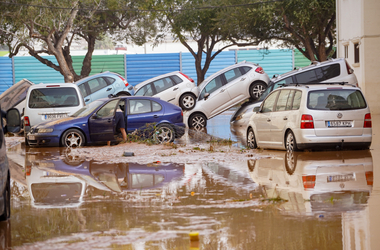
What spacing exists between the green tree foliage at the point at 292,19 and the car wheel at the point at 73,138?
15.0 meters

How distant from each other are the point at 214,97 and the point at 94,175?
38.5 feet

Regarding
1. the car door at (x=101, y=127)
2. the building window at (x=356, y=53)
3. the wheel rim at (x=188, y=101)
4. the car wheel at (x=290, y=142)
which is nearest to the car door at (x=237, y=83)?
the wheel rim at (x=188, y=101)

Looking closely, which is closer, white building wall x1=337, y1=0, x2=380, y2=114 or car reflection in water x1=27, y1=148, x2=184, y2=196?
car reflection in water x1=27, y1=148, x2=184, y2=196

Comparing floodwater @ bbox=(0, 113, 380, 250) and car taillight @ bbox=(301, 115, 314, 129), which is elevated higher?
car taillight @ bbox=(301, 115, 314, 129)

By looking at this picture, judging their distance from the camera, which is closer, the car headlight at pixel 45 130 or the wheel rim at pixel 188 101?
the car headlight at pixel 45 130

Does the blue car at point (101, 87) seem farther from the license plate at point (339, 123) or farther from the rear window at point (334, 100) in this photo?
the license plate at point (339, 123)

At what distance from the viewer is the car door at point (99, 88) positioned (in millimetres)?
22594

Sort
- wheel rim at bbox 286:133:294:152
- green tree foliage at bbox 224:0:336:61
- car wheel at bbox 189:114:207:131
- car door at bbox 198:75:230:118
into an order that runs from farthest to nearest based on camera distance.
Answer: green tree foliage at bbox 224:0:336:61
car wheel at bbox 189:114:207:131
car door at bbox 198:75:230:118
wheel rim at bbox 286:133:294:152

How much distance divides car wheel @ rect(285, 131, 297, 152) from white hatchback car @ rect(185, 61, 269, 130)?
813cm

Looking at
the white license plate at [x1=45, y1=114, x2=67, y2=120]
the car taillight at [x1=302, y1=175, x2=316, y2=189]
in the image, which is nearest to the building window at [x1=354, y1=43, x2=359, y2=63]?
the white license plate at [x1=45, y1=114, x2=67, y2=120]

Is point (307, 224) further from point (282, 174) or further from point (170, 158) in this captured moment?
point (170, 158)

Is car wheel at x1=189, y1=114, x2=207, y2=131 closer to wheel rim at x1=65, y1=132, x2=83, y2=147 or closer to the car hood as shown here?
the car hood

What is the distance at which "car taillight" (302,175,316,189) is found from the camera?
8.05m

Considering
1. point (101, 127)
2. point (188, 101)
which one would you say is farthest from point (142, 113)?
point (188, 101)
